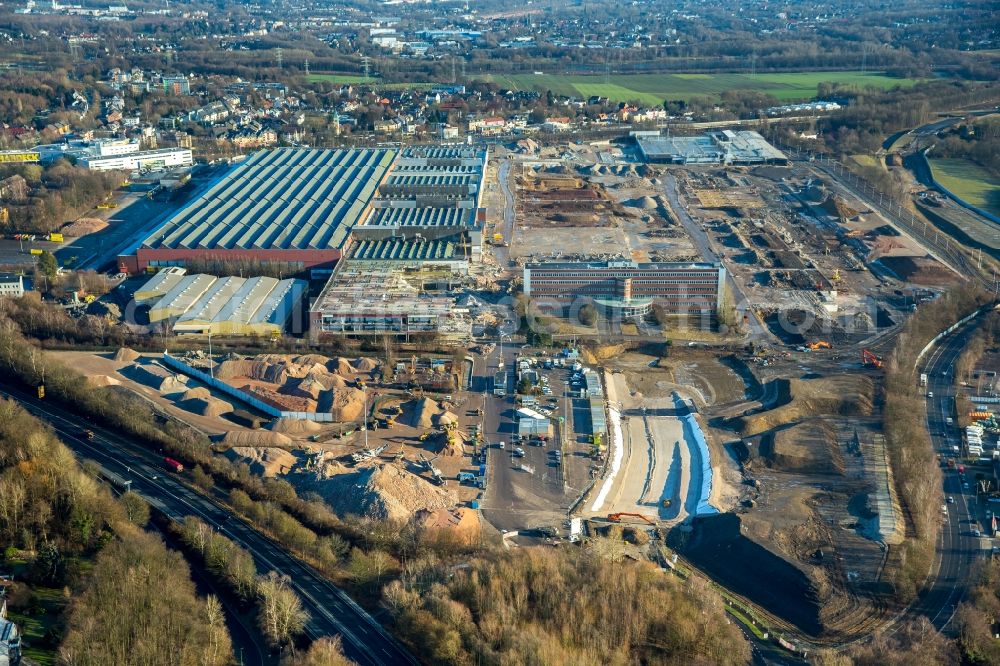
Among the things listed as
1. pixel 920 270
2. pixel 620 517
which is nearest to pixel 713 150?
pixel 920 270

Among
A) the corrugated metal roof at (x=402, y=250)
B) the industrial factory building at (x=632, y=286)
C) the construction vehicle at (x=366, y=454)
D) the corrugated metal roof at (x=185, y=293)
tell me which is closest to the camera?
the construction vehicle at (x=366, y=454)

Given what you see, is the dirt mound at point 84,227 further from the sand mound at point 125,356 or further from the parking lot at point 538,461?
the parking lot at point 538,461

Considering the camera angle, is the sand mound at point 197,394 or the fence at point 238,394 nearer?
the fence at point 238,394

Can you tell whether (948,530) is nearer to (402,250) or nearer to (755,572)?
(755,572)

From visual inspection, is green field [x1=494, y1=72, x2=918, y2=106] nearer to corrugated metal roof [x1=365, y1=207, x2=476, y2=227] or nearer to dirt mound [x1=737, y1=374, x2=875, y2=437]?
corrugated metal roof [x1=365, y1=207, x2=476, y2=227]

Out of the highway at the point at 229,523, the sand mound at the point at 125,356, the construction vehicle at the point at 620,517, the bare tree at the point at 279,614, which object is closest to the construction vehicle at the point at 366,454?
the highway at the point at 229,523

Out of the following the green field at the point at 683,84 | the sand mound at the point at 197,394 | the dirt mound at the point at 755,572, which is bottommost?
the dirt mound at the point at 755,572

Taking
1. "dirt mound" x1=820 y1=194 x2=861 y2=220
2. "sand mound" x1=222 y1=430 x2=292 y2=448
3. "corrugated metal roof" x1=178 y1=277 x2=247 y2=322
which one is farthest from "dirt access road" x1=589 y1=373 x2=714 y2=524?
"dirt mound" x1=820 y1=194 x2=861 y2=220
